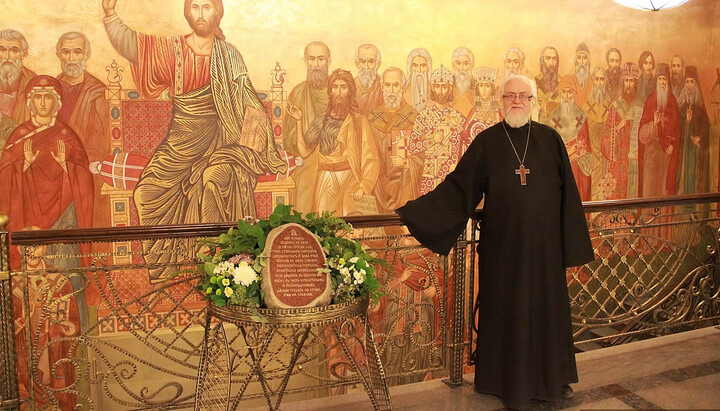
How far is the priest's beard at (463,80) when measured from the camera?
8.01 metres

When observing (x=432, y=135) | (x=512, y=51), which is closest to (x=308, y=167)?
(x=432, y=135)

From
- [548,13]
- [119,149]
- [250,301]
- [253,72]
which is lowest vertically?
[250,301]

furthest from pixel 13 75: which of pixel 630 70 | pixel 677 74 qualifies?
pixel 677 74

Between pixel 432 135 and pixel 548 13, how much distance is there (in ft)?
7.91

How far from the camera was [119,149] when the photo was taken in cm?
665

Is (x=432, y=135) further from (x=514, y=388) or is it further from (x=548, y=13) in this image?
(x=514, y=388)

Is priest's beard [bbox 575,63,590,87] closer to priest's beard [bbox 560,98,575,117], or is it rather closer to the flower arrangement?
priest's beard [bbox 560,98,575,117]

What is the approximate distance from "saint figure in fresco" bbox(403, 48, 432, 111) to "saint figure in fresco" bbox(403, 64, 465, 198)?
0.26ft

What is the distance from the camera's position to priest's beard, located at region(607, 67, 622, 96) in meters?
8.74

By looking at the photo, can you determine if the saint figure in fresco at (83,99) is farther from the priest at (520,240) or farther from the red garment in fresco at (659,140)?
the red garment in fresco at (659,140)

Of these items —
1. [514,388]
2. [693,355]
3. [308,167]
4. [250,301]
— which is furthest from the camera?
[308,167]

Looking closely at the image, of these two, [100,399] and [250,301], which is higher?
[250,301]

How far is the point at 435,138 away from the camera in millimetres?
8008

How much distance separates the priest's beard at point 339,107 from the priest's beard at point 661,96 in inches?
191
